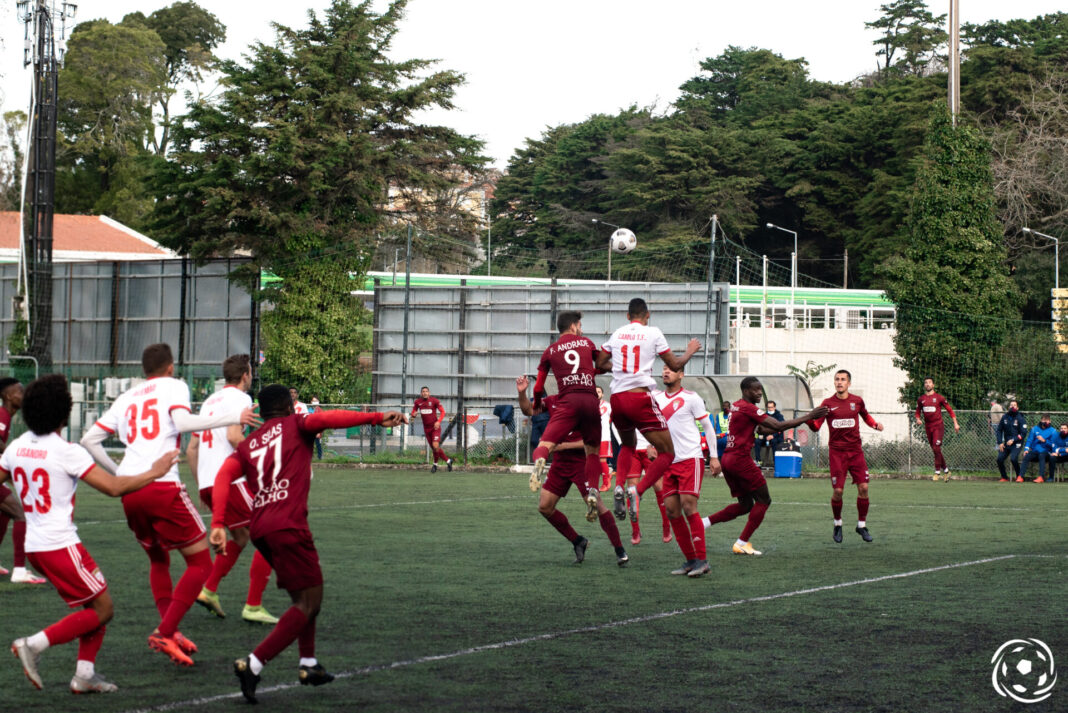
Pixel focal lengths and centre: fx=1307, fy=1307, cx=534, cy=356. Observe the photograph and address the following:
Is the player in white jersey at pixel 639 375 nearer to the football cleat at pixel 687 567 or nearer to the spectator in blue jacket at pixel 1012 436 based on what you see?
the football cleat at pixel 687 567

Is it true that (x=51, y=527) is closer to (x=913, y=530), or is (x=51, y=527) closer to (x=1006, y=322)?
(x=913, y=530)

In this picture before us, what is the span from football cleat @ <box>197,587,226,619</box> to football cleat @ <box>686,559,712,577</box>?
413cm

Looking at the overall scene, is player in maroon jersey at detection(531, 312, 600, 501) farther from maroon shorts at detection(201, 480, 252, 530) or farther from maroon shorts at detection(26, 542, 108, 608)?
maroon shorts at detection(26, 542, 108, 608)

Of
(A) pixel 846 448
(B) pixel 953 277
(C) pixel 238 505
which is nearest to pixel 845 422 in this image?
Answer: (A) pixel 846 448

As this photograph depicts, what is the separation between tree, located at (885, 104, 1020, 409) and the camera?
108 feet

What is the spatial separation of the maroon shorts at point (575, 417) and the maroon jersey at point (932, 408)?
A: 59.5 ft

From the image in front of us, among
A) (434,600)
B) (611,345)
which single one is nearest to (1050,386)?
(611,345)

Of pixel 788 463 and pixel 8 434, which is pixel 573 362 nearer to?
pixel 8 434

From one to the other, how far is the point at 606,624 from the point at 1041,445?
22064mm

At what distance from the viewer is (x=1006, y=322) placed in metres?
32.9

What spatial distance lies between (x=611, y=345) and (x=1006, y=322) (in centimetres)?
2357

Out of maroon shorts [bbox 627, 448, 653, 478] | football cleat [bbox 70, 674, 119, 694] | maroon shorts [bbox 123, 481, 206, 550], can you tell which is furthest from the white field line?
maroon shorts [bbox 627, 448, 653, 478]

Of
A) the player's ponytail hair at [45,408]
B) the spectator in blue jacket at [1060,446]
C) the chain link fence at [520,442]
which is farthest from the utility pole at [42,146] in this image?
the player's ponytail hair at [45,408]

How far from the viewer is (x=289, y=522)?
6582mm
